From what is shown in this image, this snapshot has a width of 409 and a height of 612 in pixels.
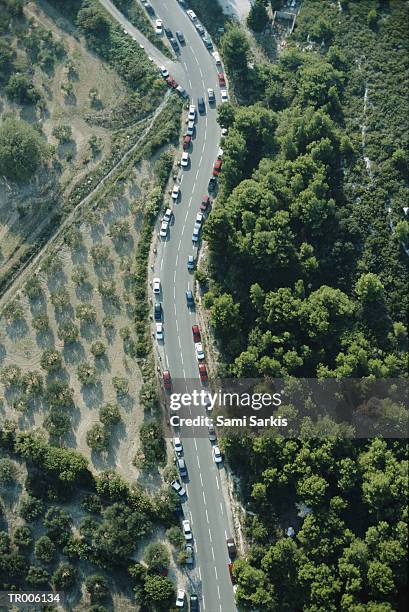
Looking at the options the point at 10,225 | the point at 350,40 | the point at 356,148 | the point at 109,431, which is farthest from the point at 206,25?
the point at 109,431

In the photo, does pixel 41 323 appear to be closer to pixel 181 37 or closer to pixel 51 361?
pixel 51 361

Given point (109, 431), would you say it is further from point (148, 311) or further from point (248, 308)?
point (248, 308)

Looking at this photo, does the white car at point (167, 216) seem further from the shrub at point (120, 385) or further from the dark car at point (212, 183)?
the shrub at point (120, 385)

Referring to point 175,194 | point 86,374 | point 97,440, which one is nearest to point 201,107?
point 175,194

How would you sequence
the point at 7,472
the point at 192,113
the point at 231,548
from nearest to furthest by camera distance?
the point at 231,548 → the point at 7,472 → the point at 192,113

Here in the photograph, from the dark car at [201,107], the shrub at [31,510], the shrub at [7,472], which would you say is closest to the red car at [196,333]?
the shrub at [7,472]

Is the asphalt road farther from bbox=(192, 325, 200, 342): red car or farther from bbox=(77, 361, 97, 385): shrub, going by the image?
bbox=(77, 361, 97, 385): shrub
